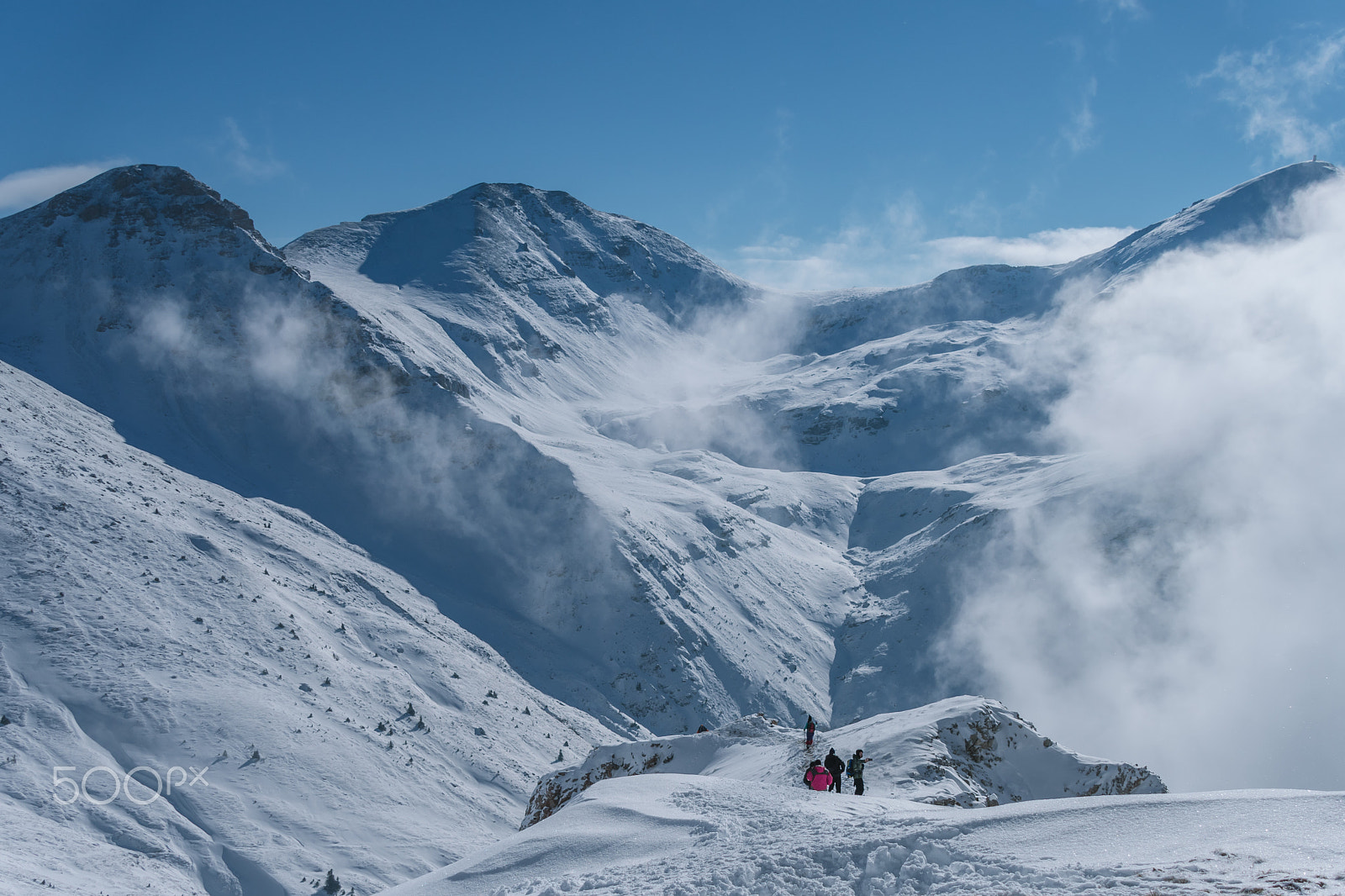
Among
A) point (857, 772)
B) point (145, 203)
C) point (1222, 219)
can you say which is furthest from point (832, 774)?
point (1222, 219)

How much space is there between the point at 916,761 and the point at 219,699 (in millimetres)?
29506

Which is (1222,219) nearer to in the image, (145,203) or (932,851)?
(145,203)

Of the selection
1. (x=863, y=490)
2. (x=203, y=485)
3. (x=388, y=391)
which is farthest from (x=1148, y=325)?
(x=203, y=485)

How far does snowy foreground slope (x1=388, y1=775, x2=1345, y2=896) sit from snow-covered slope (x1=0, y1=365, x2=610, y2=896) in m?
15.7

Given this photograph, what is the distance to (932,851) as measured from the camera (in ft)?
39.5

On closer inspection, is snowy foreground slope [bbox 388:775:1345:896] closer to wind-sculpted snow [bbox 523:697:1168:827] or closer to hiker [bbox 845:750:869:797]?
hiker [bbox 845:750:869:797]

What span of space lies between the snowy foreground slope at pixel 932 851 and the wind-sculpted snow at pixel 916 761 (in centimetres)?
703

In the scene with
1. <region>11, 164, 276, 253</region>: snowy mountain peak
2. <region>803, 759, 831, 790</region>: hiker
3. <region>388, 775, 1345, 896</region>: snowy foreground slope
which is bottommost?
<region>388, 775, 1345, 896</region>: snowy foreground slope

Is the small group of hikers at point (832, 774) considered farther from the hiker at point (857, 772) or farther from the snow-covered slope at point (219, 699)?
the snow-covered slope at point (219, 699)

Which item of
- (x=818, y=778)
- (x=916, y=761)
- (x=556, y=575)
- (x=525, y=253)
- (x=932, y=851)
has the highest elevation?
(x=525, y=253)

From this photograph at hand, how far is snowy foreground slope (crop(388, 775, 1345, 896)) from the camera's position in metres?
10.4

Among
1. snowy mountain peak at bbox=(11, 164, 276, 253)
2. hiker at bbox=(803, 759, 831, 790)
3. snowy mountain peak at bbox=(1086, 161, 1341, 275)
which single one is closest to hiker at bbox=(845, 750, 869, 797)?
hiker at bbox=(803, 759, 831, 790)

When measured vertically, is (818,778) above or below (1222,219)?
below

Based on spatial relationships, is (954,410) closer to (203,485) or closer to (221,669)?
(203,485)
